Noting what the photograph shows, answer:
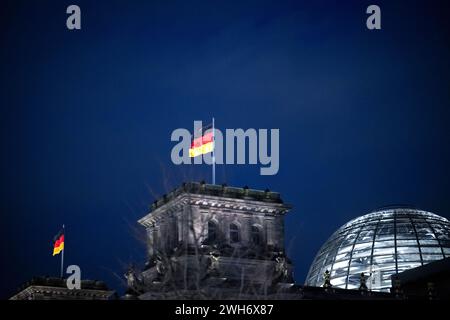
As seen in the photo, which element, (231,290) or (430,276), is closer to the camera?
(231,290)

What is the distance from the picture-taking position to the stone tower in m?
90.0

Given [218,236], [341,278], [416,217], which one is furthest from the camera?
[416,217]

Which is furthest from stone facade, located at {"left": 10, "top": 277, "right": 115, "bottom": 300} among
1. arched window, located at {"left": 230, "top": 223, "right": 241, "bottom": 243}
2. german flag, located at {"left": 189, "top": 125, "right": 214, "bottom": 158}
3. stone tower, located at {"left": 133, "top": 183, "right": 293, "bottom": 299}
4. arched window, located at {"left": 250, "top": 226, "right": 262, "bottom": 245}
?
german flag, located at {"left": 189, "top": 125, "right": 214, "bottom": 158}

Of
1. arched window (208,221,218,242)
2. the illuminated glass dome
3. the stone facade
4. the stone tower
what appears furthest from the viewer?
the illuminated glass dome

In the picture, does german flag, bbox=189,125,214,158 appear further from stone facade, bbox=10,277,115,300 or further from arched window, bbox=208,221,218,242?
stone facade, bbox=10,277,115,300

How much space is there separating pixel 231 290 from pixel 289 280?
30.0ft

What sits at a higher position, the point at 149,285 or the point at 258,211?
the point at 258,211

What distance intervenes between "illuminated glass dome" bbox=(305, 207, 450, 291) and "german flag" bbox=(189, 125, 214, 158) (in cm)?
3805

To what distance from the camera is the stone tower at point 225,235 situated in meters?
90.0

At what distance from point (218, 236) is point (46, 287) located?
27071 millimetres
